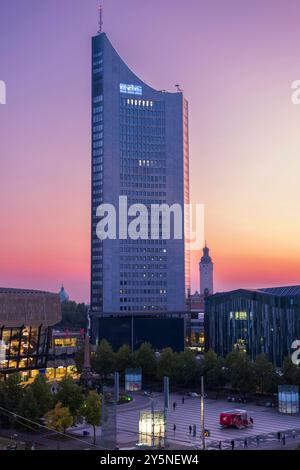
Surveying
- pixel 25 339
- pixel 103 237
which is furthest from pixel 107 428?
pixel 103 237

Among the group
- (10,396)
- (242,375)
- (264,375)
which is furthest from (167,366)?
(10,396)

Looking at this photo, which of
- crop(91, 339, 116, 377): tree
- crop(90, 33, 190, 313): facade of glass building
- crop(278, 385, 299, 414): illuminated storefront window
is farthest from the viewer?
crop(90, 33, 190, 313): facade of glass building

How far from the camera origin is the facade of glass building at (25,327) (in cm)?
9462

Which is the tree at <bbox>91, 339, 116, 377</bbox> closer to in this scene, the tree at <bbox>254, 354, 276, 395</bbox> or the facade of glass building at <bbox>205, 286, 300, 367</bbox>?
the facade of glass building at <bbox>205, 286, 300, 367</bbox>

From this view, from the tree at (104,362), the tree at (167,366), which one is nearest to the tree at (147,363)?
the tree at (167,366)

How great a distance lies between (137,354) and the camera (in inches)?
4099

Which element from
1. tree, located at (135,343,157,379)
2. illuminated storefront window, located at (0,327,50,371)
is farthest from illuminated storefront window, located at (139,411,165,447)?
tree, located at (135,343,157,379)

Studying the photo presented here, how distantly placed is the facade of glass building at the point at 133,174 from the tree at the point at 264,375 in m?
93.5

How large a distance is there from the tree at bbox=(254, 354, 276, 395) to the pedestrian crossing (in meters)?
4.63

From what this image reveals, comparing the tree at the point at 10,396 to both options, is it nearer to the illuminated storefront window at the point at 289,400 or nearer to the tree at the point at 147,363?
the illuminated storefront window at the point at 289,400

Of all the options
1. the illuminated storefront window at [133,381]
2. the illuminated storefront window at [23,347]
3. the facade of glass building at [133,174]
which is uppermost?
the facade of glass building at [133,174]

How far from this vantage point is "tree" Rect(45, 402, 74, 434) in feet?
191

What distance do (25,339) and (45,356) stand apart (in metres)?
7.21

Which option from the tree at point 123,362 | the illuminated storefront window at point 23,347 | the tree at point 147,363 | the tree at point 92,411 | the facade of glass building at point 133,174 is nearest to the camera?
the tree at point 92,411
